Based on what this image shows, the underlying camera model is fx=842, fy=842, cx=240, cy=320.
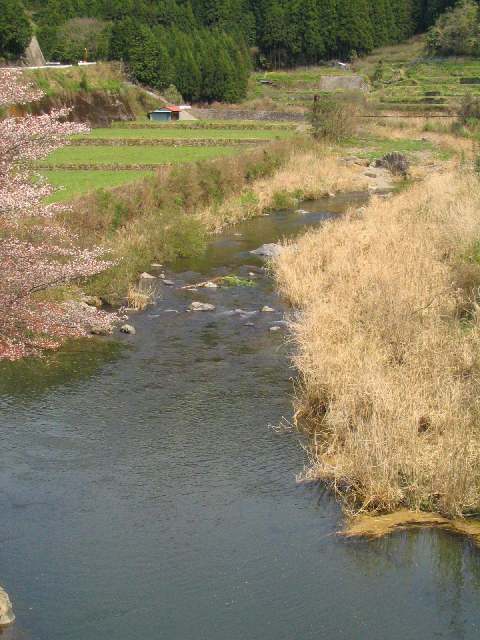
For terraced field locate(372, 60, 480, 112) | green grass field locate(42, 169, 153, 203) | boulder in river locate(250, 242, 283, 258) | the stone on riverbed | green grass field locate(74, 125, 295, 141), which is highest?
terraced field locate(372, 60, 480, 112)

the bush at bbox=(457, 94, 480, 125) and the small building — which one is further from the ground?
the small building

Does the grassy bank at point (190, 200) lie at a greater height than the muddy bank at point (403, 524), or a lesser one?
greater

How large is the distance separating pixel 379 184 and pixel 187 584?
3792cm

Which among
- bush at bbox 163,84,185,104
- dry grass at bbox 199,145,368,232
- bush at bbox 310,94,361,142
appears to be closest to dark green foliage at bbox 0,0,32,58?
bush at bbox 163,84,185,104

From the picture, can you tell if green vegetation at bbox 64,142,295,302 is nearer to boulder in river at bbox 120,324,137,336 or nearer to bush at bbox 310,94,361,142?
boulder in river at bbox 120,324,137,336

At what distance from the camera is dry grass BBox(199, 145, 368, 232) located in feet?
117

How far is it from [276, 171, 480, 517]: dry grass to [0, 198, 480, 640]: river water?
69 centimetres

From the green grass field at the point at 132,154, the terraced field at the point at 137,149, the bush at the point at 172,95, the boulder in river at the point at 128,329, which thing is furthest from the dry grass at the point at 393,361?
the bush at the point at 172,95

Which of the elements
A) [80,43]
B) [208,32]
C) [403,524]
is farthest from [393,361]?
[208,32]

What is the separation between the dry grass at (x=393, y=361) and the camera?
42.6 ft

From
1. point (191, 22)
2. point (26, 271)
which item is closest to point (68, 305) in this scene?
point (26, 271)

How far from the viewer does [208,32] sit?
340 feet

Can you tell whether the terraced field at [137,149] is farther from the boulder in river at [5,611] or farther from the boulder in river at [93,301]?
the boulder in river at [5,611]

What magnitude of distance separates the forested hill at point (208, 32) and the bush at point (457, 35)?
9.52 meters
